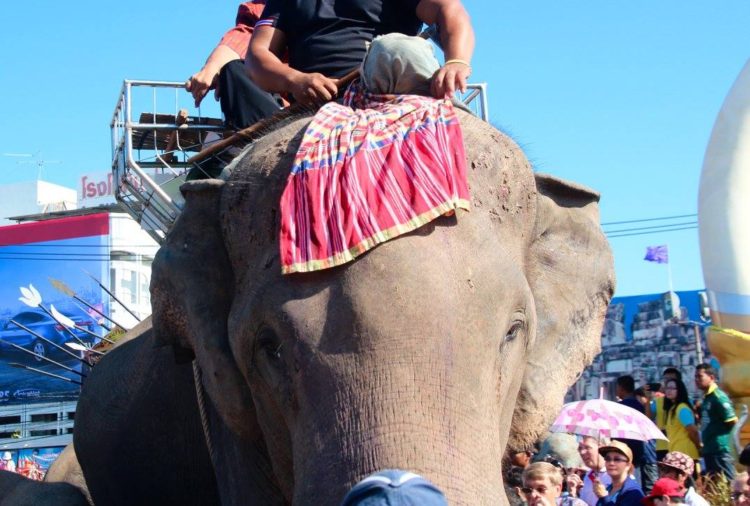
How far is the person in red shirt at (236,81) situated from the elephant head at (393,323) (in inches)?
45.9

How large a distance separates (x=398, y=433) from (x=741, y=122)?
37.9ft

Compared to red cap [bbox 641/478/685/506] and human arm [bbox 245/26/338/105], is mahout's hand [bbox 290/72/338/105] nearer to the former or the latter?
human arm [bbox 245/26/338/105]

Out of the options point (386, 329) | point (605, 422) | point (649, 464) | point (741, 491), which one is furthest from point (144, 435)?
point (649, 464)

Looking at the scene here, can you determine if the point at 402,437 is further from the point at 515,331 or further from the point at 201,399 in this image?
the point at 201,399

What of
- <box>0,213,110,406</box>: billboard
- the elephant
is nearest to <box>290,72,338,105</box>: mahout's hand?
the elephant

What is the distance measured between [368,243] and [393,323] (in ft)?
0.90

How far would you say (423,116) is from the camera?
3479 millimetres

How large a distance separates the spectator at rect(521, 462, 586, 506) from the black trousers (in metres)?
2.69

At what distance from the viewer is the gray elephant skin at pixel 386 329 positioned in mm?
2855

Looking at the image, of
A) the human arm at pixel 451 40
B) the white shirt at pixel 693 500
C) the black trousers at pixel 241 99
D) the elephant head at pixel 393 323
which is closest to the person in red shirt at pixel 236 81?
the black trousers at pixel 241 99

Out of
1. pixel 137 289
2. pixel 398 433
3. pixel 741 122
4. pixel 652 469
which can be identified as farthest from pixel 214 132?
pixel 137 289

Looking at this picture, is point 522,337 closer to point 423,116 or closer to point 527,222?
point 527,222

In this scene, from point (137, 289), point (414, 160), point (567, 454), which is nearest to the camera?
point (414, 160)

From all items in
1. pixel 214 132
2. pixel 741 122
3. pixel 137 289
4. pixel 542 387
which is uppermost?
pixel 137 289
